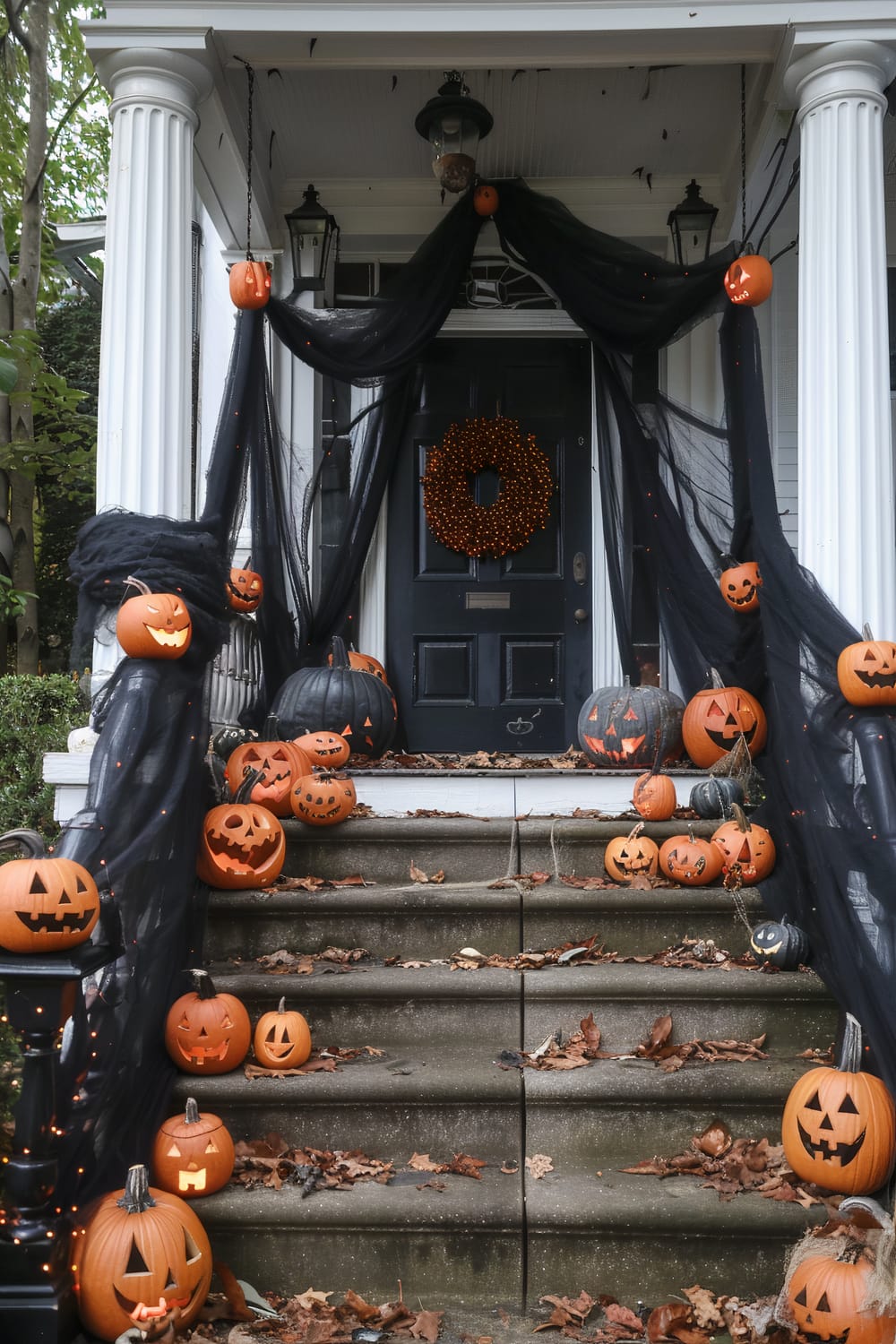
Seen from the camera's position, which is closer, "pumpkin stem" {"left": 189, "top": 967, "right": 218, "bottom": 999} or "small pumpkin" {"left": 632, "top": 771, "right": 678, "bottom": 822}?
"pumpkin stem" {"left": 189, "top": 967, "right": 218, "bottom": 999}

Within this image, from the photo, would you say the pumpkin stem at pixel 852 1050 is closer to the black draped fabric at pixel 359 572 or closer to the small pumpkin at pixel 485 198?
the black draped fabric at pixel 359 572

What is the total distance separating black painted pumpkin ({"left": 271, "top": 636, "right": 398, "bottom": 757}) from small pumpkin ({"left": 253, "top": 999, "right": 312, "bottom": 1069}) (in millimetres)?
1772

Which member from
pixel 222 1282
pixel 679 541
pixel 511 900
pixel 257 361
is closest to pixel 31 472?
pixel 257 361

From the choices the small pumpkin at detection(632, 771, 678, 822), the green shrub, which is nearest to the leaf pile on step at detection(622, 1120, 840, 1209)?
the small pumpkin at detection(632, 771, 678, 822)

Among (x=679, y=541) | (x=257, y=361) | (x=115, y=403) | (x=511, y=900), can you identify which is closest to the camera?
(x=511, y=900)

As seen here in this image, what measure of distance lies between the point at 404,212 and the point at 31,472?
351 centimetres

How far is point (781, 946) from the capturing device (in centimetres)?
335

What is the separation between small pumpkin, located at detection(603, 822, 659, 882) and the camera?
3.78m

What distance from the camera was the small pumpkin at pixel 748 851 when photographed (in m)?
3.71

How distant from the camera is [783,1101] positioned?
294cm

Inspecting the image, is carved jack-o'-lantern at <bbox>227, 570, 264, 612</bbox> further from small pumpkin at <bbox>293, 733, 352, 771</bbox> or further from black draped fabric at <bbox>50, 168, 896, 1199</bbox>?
small pumpkin at <bbox>293, 733, 352, 771</bbox>

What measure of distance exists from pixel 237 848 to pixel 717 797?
5.59 ft

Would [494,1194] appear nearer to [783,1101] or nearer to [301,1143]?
[301,1143]

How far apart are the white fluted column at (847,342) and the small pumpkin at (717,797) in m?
0.75
